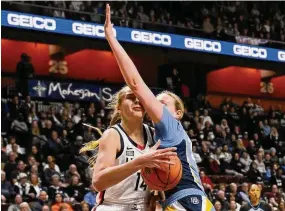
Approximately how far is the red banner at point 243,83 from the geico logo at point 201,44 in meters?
5.72

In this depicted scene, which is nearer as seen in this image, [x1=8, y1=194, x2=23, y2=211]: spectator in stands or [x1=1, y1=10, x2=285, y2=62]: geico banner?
[x1=8, y1=194, x2=23, y2=211]: spectator in stands

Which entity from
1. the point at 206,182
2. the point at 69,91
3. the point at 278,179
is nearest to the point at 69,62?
the point at 69,91

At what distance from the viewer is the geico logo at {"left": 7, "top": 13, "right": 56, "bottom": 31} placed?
51.1 ft

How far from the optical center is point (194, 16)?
21.7m

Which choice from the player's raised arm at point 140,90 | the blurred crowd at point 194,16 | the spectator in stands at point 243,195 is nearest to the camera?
the player's raised arm at point 140,90

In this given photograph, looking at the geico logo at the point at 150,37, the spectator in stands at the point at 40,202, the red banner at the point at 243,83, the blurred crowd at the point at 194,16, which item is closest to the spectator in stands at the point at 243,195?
the spectator in stands at the point at 40,202

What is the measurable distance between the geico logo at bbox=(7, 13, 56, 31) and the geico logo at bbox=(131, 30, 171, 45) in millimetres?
2335

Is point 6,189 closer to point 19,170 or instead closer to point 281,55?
point 19,170

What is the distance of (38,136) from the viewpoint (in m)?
14.4

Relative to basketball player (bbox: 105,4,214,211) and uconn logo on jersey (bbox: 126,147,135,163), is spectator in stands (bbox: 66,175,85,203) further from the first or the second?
basketball player (bbox: 105,4,214,211)

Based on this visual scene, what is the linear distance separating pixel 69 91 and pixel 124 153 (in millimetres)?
15358

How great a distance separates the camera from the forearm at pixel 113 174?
11.7 ft

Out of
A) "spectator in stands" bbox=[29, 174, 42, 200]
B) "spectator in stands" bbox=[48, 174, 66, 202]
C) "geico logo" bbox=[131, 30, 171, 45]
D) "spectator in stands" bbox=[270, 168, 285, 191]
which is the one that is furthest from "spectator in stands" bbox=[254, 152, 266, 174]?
"spectator in stands" bbox=[29, 174, 42, 200]

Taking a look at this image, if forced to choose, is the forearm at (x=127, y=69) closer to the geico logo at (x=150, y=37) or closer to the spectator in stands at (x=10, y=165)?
the spectator in stands at (x=10, y=165)
